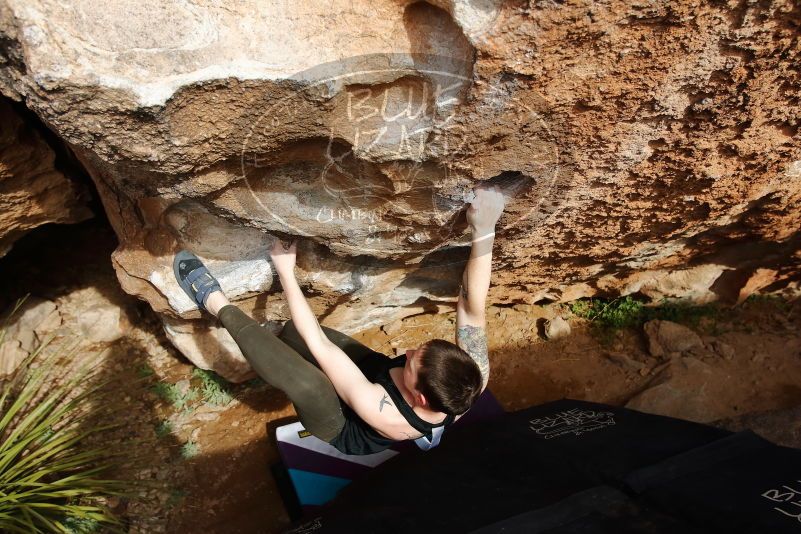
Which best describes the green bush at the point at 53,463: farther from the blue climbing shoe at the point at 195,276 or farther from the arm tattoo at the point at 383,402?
the arm tattoo at the point at 383,402

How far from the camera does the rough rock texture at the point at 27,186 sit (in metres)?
2.14

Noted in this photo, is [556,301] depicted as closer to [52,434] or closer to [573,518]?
[573,518]

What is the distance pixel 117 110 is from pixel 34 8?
268 mm

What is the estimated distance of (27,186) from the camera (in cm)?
233

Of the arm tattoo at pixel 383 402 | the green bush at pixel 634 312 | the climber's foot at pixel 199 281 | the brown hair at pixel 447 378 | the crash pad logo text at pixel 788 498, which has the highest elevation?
the climber's foot at pixel 199 281

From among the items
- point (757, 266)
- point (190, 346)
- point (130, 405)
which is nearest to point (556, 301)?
point (757, 266)

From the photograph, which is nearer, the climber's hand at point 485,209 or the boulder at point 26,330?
the climber's hand at point 485,209

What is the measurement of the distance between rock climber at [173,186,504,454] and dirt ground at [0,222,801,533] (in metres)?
1.08

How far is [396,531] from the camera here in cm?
214

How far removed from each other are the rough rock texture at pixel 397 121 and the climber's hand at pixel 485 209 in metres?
0.06

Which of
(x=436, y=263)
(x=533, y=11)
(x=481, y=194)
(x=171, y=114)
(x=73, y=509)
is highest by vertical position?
(x=533, y=11)

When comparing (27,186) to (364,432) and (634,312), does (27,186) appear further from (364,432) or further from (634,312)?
(634,312)

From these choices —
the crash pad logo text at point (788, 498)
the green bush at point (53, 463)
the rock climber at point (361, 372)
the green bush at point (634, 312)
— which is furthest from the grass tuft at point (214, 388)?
the crash pad logo text at point (788, 498)

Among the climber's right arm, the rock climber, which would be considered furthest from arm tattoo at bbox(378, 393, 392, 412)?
the climber's right arm
